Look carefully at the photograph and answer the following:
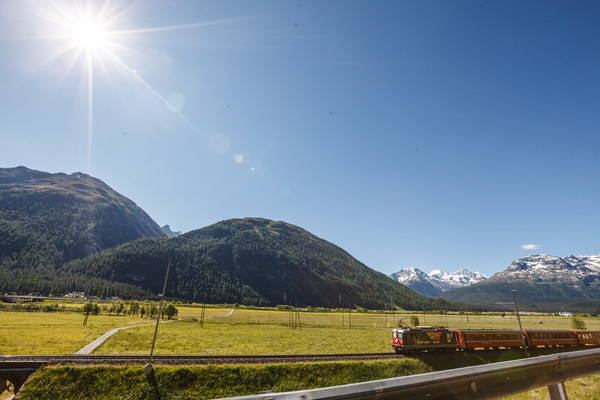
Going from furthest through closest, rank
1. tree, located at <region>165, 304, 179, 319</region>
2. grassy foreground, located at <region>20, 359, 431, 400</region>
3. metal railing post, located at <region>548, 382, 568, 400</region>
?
tree, located at <region>165, 304, 179, 319</region> → grassy foreground, located at <region>20, 359, 431, 400</region> → metal railing post, located at <region>548, 382, 568, 400</region>

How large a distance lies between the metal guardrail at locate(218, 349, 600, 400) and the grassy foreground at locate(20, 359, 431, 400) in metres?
28.6

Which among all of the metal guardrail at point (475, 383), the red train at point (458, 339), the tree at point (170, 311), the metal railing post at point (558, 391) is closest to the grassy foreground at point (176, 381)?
the red train at point (458, 339)

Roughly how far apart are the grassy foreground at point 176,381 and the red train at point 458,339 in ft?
31.2

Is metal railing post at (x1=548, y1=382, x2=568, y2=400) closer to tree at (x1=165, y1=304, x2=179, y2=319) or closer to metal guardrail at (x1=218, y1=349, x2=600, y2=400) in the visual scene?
metal guardrail at (x1=218, y1=349, x2=600, y2=400)

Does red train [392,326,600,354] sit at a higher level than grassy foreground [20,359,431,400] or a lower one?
higher

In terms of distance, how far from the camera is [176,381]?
2553 cm

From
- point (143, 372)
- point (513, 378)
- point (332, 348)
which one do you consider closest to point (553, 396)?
point (513, 378)

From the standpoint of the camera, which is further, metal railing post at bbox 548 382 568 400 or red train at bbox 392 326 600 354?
red train at bbox 392 326 600 354

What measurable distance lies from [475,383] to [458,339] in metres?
44.3

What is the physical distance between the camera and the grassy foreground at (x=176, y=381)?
24.1 meters

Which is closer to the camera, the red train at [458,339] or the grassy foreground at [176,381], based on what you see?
the grassy foreground at [176,381]

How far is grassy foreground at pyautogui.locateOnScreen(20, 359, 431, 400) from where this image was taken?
2409 centimetres

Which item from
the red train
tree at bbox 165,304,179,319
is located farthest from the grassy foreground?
tree at bbox 165,304,179,319

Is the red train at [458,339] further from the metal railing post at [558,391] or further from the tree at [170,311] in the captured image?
the tree at [170,311]
